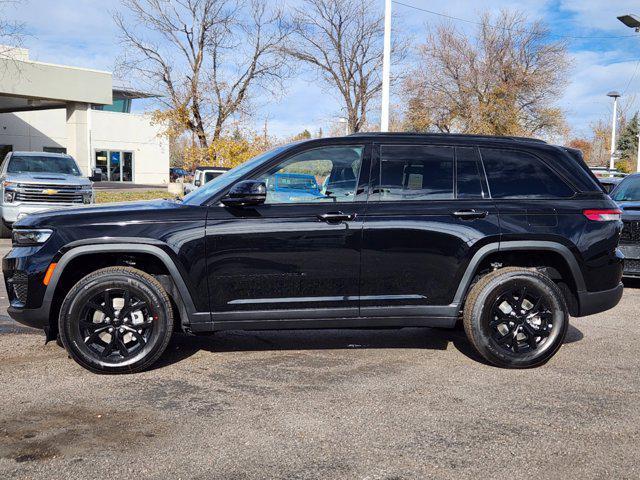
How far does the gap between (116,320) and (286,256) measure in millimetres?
1377

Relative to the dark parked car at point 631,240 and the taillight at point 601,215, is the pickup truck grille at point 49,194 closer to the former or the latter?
the dark parked car at point 631,240

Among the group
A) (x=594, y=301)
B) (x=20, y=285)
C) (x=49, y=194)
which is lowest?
(x=594, y=301)

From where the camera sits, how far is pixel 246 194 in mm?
4684

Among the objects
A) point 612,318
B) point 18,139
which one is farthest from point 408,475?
point 18,139

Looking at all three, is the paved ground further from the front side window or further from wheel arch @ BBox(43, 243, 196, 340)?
the front side window

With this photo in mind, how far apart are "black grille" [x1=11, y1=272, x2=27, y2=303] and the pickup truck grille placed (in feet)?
31.8

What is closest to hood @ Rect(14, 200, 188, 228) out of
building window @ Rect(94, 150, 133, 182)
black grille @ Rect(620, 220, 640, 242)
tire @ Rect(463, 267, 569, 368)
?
tire @ Rect(463, 267, 569, 368)

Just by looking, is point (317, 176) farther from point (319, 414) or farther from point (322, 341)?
point (319, 414)

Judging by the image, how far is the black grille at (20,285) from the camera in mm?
4691

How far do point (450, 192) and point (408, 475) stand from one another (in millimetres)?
2530

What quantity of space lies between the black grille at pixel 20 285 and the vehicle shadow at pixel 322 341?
1.22 metres

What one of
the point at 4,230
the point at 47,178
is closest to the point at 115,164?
the point at 4,230

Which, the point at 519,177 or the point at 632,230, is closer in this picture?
the point at 519,177

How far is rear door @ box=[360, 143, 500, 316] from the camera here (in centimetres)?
490
